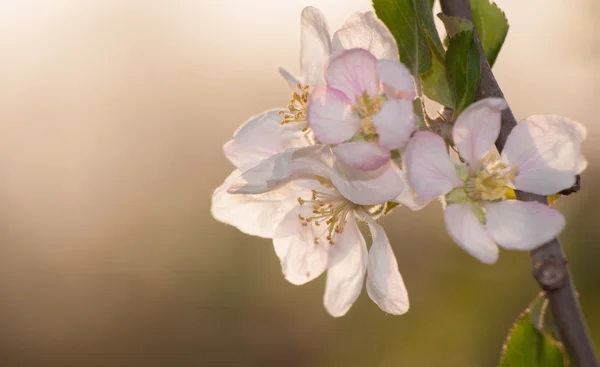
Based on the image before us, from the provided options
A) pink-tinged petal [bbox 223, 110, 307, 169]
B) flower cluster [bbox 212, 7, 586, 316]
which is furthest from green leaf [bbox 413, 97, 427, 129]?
pink-tinged petal [bbox 223, 110, 307, 169]

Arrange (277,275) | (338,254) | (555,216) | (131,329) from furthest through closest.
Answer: (131,329) → (277,275) → (338,254) → (555,216)

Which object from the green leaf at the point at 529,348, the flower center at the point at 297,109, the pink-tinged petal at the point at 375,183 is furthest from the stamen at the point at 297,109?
the green leaf at the point at 529,348

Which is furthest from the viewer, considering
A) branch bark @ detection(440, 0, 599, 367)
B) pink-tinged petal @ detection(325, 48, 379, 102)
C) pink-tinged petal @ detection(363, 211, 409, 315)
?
pink-tinged petal @ detection(363, 211, 409, 315)

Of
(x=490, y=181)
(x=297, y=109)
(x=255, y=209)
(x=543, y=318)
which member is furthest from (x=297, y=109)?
(x=543, y=318)

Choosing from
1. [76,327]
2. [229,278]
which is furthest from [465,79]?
[76,327]

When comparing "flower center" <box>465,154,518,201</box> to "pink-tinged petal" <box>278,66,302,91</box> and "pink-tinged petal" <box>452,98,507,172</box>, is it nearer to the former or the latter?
"pink-tinged petal" <box>452,98,507,172</box>

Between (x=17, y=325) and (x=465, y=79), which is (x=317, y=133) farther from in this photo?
(x=17, y=325)
